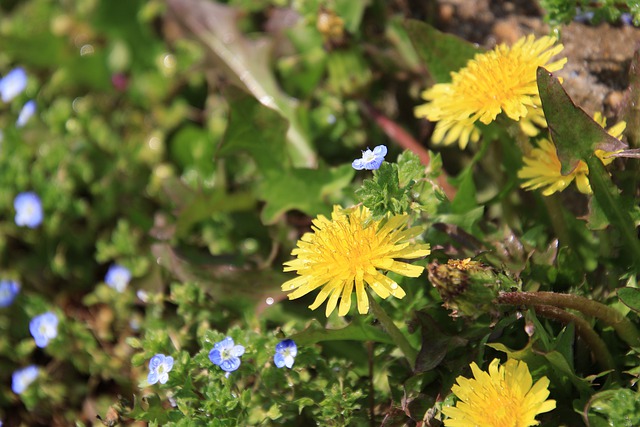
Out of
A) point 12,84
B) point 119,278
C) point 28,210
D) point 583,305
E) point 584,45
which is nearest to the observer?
point 583,305

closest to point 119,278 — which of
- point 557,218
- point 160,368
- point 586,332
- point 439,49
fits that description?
point 160,368

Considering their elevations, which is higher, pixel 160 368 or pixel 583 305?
pixel 583 305

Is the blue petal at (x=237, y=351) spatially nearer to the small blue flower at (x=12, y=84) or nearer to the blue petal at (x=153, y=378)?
the blue petal at (x=153, y=378)

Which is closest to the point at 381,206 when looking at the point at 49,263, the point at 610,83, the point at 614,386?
the point at 614,386

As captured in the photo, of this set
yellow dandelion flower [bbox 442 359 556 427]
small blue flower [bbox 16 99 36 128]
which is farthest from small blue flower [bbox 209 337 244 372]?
small blue flower [bbox 16 99 36 128]

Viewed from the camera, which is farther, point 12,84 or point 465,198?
point 12,84

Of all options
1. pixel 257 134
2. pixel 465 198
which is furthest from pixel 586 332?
pixel 257 134

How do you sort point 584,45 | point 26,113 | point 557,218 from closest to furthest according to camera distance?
point 557,218, point 584,45, point 26,113

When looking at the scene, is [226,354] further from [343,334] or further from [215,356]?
[343,334]

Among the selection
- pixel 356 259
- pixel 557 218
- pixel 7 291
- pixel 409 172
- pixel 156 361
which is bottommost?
pixel 7 291
